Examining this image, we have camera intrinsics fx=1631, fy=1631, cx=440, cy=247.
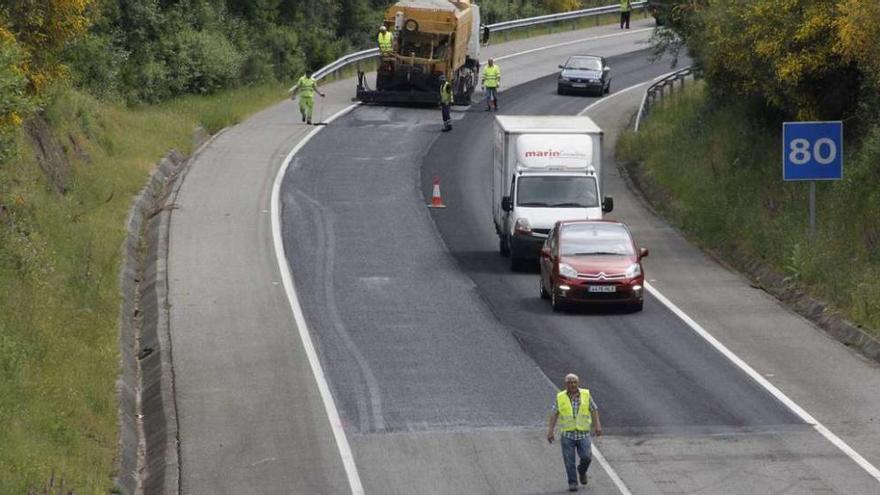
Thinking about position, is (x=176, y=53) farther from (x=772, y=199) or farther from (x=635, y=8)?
(x=635, y=8)

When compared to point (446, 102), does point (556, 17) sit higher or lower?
higher

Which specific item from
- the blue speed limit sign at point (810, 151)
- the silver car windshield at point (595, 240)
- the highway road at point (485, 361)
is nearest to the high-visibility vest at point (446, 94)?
the highway road at point (485, 361)

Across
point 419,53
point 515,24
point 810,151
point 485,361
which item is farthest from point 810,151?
point 515,24

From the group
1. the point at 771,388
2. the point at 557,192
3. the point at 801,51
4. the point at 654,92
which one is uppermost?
the point at 801,51

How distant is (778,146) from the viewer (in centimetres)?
3534

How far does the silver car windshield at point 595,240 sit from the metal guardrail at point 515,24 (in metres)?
25.3

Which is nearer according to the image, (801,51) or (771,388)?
(771,388)

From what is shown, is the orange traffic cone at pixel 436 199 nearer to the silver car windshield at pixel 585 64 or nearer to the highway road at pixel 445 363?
the highway road at pixel 445 363

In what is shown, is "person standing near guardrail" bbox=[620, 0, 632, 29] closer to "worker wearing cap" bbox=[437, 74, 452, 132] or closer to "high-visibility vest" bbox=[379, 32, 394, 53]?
"high-visibility vest" bbox=[379, 32, 394, 53]

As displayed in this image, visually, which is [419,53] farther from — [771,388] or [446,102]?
[771,388]

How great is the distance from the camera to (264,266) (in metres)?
29.9

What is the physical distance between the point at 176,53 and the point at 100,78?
5.32 meters

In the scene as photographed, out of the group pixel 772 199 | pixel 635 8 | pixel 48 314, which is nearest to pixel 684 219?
pixel 772 199

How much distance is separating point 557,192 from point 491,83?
1910 centimetres
